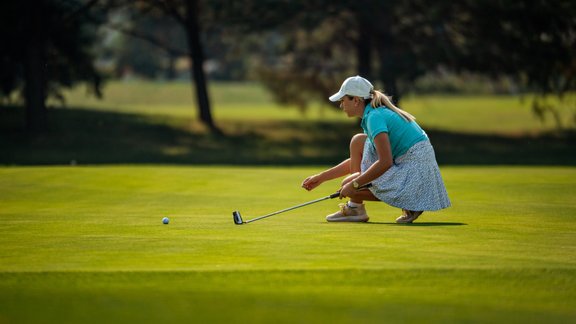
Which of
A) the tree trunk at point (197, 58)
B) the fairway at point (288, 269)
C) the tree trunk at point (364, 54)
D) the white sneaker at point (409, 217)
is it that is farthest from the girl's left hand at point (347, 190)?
the tree trunk at point (364, 54)

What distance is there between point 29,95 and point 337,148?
36.6ft

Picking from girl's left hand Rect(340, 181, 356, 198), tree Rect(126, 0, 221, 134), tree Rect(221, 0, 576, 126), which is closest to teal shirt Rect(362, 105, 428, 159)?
girl's left hand Rect(340, 181, 356, 198)

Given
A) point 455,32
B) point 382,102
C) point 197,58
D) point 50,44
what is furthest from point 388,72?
point 382,102

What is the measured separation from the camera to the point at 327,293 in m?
7.43

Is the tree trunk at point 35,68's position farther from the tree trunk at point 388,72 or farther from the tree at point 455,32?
the tree trunk at point 388,72

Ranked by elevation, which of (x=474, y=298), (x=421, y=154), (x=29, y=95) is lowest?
(x=474, y=298)

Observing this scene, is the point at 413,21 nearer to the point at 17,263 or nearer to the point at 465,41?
the point at 465,41

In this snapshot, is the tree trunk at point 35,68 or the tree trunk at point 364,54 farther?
the tree trunk at point 364,54

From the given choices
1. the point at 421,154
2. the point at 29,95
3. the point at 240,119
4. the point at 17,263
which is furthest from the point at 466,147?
the point at 17,263

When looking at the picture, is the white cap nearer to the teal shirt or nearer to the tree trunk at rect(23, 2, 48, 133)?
the teal shirt

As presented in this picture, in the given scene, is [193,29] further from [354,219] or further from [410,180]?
[410,180]

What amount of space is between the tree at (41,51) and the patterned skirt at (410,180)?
25459 mm

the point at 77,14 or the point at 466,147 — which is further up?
the point at 77,14

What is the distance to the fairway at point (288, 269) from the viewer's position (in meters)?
6.96
